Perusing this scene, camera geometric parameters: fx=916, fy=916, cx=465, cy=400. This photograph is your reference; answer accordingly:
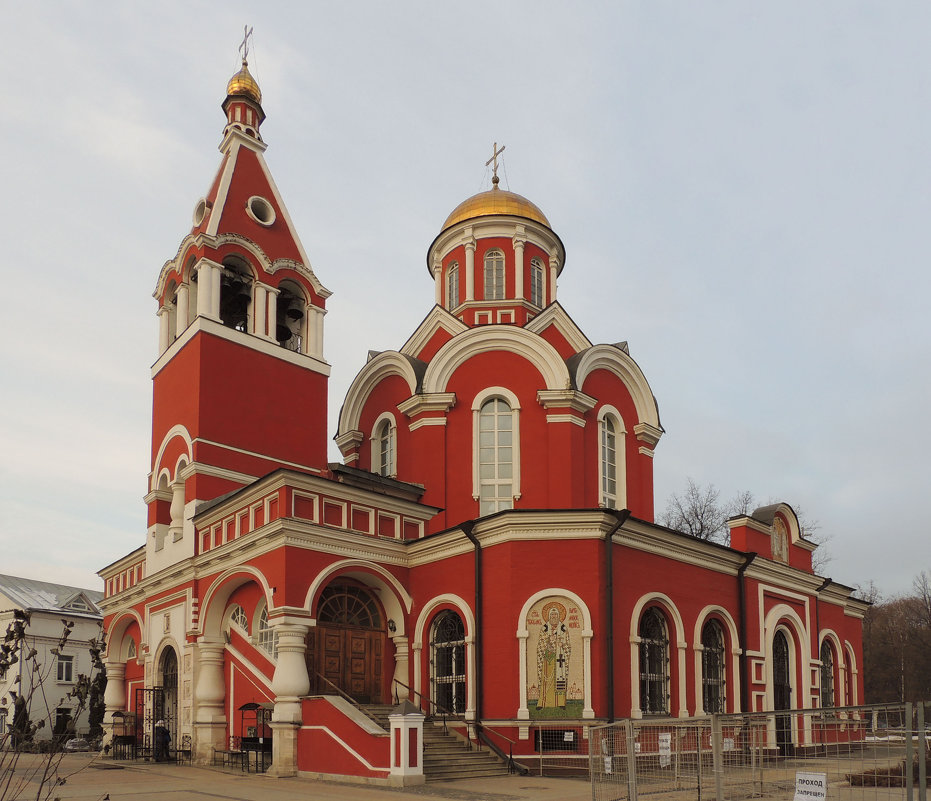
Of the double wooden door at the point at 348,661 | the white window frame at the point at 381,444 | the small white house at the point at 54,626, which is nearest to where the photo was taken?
the double wooden door at the point at 348,661

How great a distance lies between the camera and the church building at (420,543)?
53.0ft

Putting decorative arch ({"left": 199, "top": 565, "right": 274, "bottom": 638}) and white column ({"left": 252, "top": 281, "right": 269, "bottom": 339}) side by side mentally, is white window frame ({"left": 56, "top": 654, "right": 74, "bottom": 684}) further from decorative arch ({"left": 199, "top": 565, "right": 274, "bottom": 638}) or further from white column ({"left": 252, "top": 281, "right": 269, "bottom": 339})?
white column ({"left": 252, "top": 281, "right": 269, "bottom": 339})

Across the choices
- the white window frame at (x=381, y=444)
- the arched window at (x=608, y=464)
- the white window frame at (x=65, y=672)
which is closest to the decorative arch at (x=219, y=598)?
the white window frame at (x=381, y=444)

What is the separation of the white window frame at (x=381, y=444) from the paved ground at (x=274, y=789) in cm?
779

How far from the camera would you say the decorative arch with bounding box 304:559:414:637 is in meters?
17.4

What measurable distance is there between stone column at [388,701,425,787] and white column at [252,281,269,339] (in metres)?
10.6

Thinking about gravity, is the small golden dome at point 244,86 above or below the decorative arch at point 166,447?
above

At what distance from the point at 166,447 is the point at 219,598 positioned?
15.0 ft

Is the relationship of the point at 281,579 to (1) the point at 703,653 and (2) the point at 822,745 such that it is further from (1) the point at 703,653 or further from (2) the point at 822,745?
(2) the point at 822,745

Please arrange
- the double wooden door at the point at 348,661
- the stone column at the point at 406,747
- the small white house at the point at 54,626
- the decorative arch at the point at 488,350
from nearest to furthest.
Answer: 1. the stone column at the point at 406,747
2. the double wooden door at the point at 348,661
3. the decorative arch at the point at 488,350
4. the small white house at the point at 54,626

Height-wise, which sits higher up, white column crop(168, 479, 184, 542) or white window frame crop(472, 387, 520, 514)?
white window frame crop(472, 387, 520, 514)

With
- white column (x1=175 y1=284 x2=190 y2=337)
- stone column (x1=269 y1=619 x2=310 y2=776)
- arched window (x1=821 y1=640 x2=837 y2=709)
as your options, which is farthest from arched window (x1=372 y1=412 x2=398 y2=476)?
arched window (x1=821 y1=640 x2=837 y2=709)

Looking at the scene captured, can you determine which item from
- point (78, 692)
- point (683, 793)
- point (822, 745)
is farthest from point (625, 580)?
point (78, 692)

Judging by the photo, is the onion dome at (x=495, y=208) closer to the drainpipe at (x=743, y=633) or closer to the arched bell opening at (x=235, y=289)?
the arched bell opening at (x=235, y=289)
